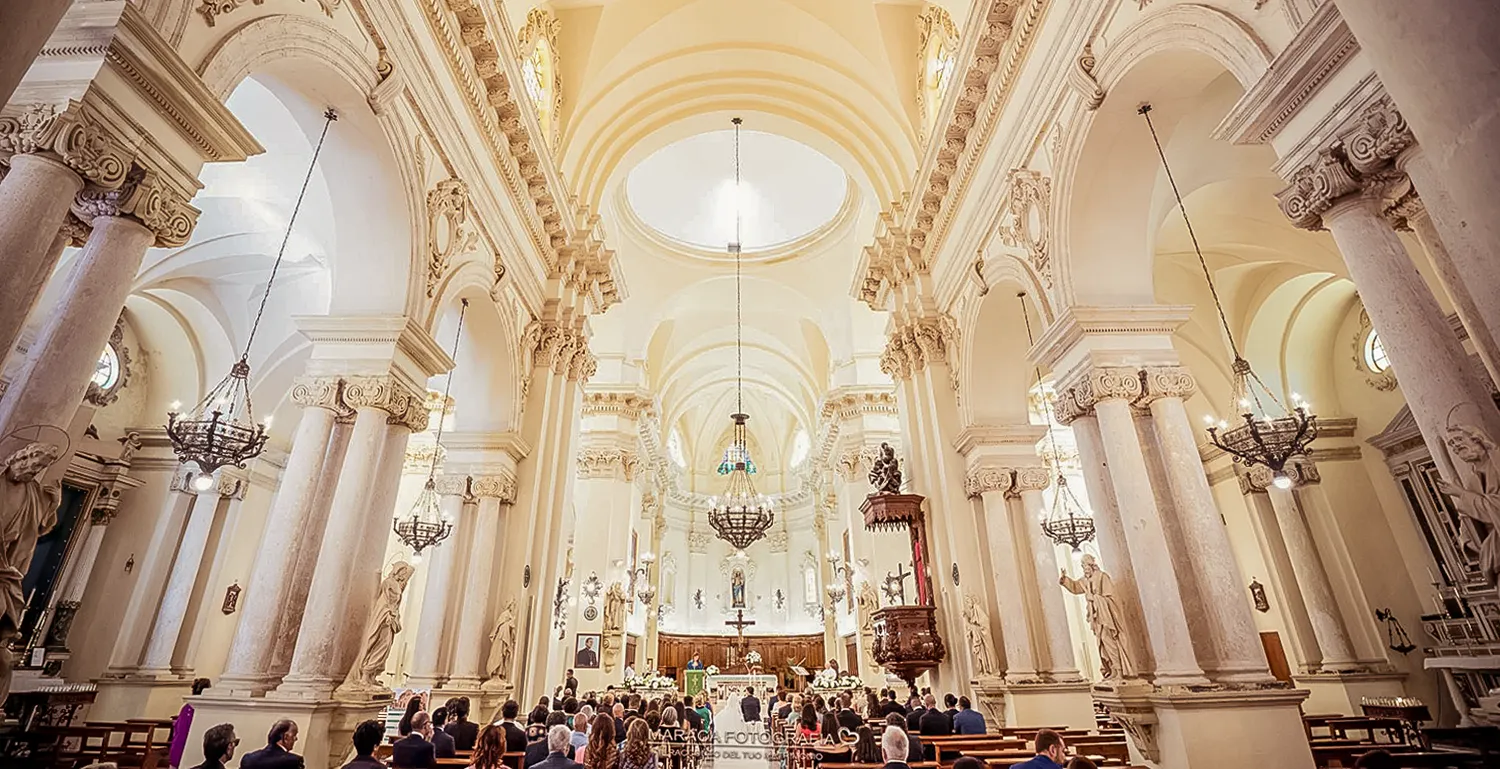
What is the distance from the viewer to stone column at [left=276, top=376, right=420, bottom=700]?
5.75 m

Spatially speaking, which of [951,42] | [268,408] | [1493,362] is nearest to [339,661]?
[1493,362]

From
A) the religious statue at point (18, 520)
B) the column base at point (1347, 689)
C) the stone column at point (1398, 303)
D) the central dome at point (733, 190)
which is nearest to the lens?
the religious statue at point (18, 520)

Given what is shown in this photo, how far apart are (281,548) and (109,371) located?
8.98 metres

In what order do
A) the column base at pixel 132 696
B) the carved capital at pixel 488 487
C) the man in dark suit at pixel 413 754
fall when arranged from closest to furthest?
the man in dark suit at pixel 413 754 < the carved capital at pixel 488 487 < the column base at pixel 132 696

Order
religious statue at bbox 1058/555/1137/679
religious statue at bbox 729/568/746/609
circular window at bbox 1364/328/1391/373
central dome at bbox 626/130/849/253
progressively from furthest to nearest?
religious statue at bbox 729/568/746/609 < central dome at bbox 626/130/849/253 < circular window at bbox 1364/328/1391/373 < religious statue at bbox 1058/555/1137/679

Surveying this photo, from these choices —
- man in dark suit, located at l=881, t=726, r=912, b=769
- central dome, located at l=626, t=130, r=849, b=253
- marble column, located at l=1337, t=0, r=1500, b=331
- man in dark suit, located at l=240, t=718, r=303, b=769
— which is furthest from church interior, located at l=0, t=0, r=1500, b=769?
central dome, located at l=626, t=130, r=849, b=253

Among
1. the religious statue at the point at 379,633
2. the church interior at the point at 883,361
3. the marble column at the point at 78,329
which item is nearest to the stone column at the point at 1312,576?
the church interior at the point at 883,361

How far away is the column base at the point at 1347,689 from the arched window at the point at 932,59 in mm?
10228

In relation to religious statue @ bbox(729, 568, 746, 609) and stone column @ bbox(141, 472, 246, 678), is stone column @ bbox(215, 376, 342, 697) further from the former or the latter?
religious statue @ bbox(729, 568, 746, 609)

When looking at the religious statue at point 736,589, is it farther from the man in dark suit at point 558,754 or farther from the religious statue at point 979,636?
the man in dark suit at point 558,754

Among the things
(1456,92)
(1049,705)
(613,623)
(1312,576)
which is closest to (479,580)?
(1049,705)

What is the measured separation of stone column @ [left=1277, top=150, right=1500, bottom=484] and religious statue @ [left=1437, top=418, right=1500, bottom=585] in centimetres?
A: 6

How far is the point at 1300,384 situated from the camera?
37.2 feet

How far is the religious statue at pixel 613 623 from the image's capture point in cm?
1748
